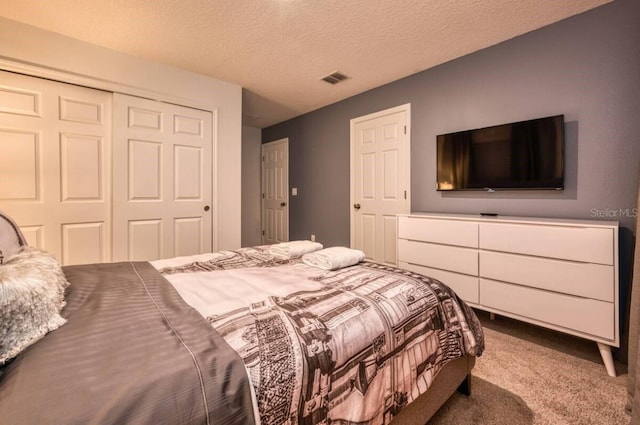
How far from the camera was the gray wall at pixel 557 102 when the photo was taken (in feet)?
6.58

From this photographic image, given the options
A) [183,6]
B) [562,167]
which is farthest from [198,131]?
[562,167]

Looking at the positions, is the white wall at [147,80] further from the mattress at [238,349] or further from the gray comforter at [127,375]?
the gray comforter at [127,375]

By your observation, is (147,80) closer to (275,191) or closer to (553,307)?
(275,191)

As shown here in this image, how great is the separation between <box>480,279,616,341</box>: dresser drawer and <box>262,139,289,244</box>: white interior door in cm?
336

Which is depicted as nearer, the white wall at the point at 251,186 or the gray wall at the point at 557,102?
the gray wall at the point at 557,102

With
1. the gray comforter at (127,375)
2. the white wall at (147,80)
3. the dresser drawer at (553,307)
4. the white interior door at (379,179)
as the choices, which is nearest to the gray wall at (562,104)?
the white interior door at (379,179)

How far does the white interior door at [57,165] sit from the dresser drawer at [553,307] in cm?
345

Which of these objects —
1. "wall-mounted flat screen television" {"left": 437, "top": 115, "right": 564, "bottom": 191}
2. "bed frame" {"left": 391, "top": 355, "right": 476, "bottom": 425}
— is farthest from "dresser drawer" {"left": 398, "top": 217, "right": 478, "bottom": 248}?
"bed frame" {"left": 391, "top": 355, "right": 476, "bottom": 425}

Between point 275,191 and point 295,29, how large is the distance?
126 inches

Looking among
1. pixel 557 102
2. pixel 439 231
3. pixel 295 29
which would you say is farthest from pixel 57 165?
pixel 557 102

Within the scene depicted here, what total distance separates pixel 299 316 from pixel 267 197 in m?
4.67

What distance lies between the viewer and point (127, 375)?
63 centimetres

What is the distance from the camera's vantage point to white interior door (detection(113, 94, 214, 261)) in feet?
9.17

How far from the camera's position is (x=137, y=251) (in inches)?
114
